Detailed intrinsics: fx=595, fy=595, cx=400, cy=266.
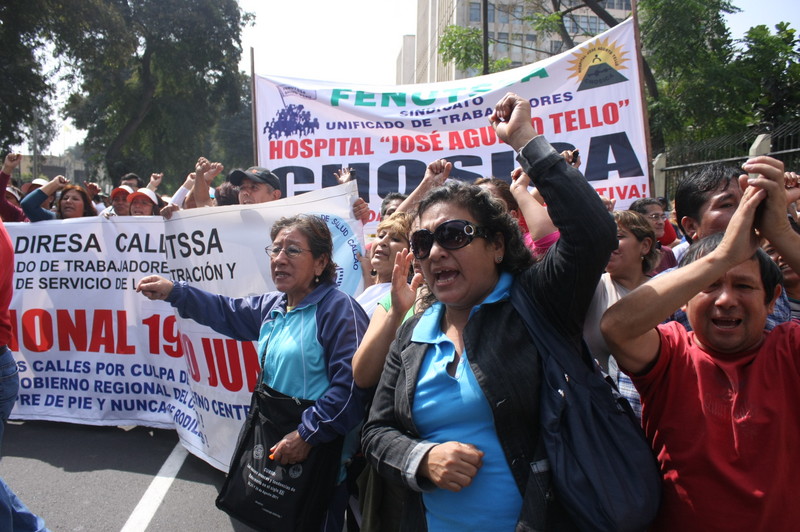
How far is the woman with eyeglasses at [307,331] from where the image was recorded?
2.37m

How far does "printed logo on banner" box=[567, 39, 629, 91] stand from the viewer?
495 centimetres

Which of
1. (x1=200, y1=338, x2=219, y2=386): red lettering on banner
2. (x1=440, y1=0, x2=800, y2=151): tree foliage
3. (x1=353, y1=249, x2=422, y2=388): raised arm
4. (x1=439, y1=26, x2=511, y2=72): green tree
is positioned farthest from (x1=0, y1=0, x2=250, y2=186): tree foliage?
(x1=353, y1=249, x2=422, y2=388): raised arm

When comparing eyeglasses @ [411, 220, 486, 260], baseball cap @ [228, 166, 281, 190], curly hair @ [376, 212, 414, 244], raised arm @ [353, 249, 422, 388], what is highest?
baseball cap @ [228, 166, 281, 190]

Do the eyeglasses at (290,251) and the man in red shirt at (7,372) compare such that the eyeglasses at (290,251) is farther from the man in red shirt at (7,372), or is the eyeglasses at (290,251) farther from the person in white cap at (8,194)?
the person in white cap at (8,194)

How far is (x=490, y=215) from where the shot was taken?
1.75 m

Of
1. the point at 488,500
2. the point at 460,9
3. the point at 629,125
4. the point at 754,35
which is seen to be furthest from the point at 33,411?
the point at 460,9

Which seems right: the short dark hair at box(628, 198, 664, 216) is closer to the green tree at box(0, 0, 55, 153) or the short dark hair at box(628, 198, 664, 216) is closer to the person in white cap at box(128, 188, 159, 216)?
the person in white cap at box(128, 188, 159, 216)

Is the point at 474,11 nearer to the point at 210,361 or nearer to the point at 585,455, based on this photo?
the point at 210,361

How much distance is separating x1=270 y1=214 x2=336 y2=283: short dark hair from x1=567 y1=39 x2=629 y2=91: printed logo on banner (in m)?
3.23

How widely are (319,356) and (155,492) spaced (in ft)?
5.96

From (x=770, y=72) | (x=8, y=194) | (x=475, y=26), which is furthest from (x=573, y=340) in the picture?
(x=475, y=26)

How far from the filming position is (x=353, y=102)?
5.53 meters

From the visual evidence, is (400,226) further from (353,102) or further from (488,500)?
(353,102)

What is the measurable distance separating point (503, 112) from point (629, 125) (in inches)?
142
